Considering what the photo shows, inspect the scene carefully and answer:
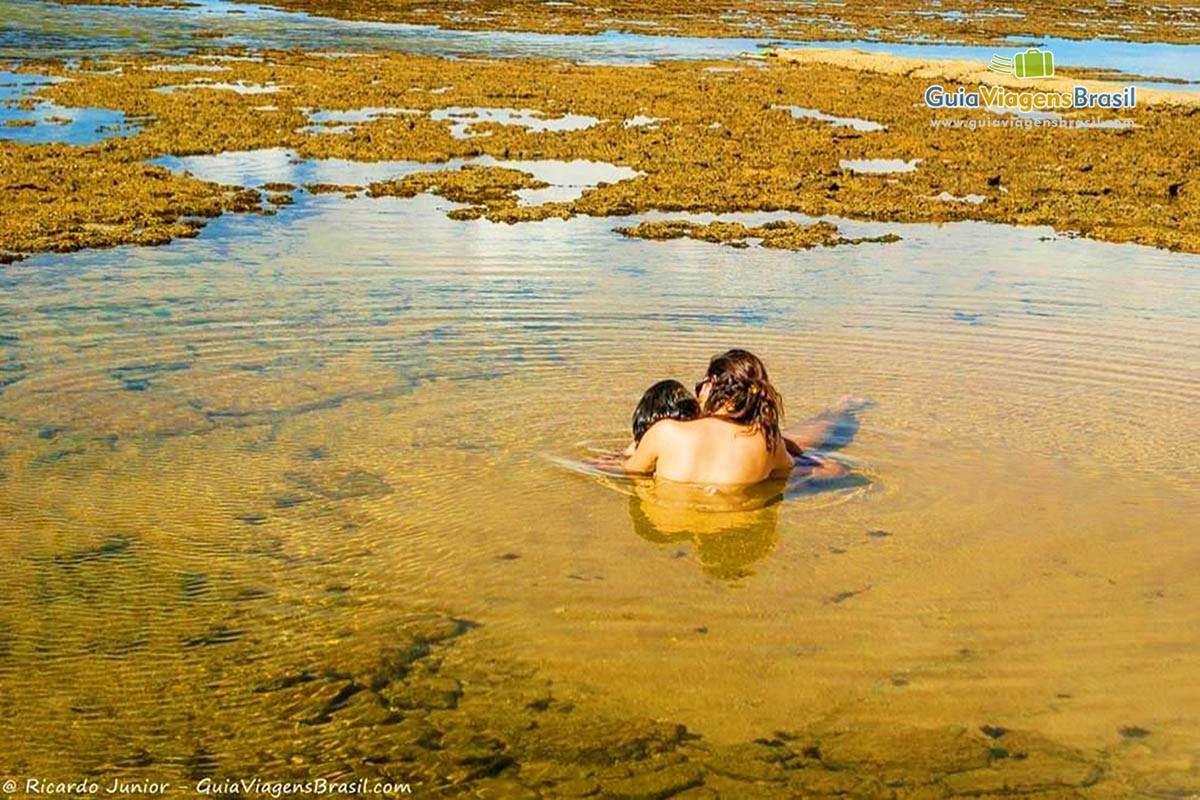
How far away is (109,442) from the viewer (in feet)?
24.5

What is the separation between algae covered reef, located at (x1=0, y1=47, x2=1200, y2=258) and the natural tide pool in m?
2.72

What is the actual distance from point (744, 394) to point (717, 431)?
12.1 inches

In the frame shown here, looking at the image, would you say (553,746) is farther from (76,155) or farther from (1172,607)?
(76,155)

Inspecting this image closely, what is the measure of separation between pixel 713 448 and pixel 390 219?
25.8ft

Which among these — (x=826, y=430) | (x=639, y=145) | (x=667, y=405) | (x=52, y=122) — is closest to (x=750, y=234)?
(x=639, y=145)

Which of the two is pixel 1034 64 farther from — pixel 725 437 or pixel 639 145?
pixel 725 437

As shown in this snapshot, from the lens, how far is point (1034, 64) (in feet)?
106

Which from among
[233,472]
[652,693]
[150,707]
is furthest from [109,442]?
[652,693]

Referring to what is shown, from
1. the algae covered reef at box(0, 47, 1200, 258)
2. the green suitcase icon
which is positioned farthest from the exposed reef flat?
the green suitcase icon

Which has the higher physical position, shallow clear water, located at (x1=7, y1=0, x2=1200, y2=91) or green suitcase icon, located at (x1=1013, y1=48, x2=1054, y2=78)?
shallow clear water, located at (x1=7, y1=0, x2=1200, y2=91)

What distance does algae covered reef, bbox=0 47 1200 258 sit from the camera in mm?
14594

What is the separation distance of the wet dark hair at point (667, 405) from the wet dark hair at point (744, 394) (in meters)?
0.13

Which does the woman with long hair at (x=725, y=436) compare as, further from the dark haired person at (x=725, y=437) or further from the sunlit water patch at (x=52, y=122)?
the sunlit water patch at (x=52, y=122)

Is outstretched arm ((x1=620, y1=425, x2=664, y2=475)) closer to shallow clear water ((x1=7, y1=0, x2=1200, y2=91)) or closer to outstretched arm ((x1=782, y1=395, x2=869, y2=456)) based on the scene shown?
outstretched arm ((x1=782, y1=395, x2=869, y2=456))
